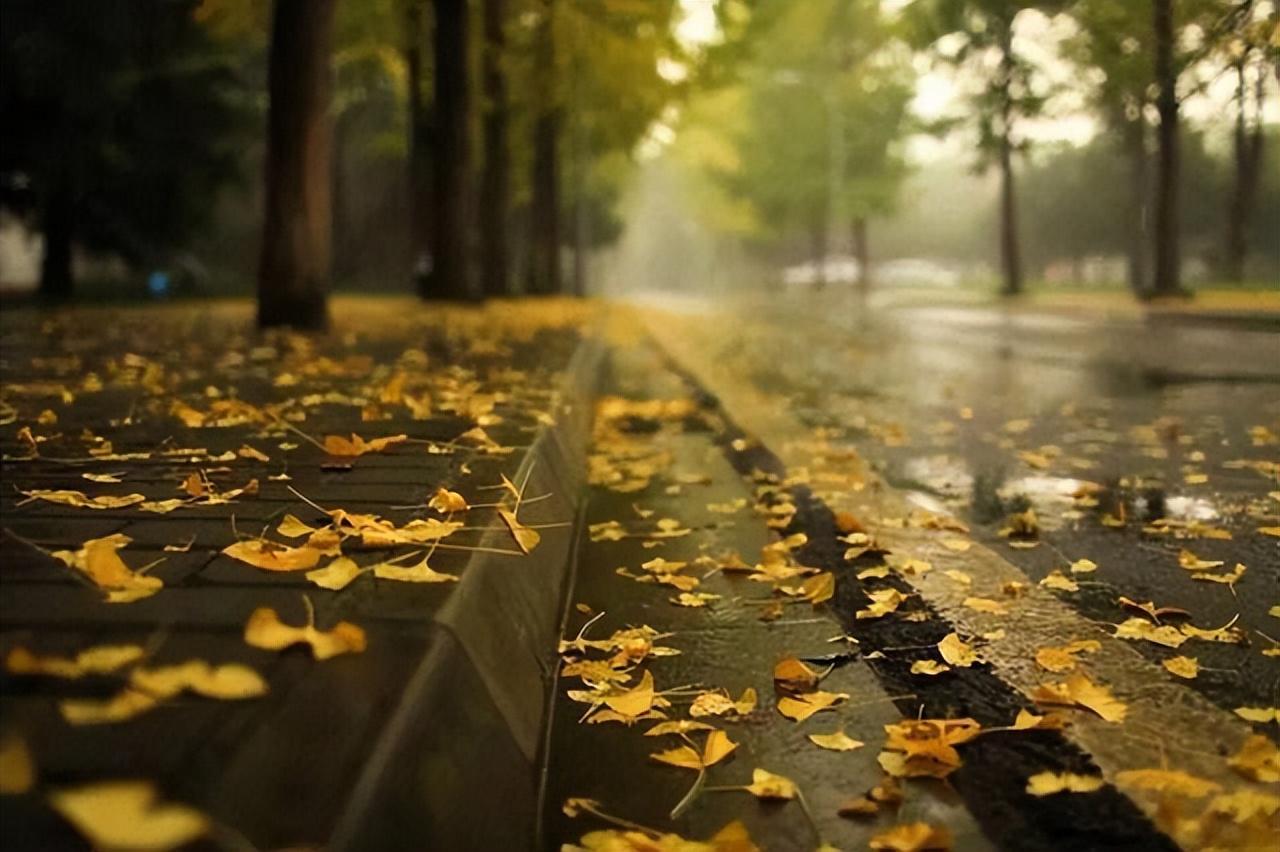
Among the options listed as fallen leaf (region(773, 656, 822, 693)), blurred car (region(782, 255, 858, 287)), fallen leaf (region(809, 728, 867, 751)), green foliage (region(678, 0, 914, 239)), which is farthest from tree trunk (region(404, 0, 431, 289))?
blurred car (region(782, 255, 858, 287))

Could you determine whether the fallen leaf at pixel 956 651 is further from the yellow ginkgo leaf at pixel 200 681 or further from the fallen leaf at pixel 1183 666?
the yellow ginkgo leaf at pixel 200 681

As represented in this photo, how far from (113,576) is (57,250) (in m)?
26.8

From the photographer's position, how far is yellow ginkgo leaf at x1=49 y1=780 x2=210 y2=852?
5.39 feet

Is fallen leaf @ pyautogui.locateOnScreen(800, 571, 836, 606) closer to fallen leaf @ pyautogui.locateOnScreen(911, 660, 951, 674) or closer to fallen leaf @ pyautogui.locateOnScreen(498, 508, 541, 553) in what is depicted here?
fallen leaf @ pyautogui.locateOnScreen(911, 660, 951, 674)

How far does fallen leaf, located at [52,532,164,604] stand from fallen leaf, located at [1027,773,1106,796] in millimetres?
1965

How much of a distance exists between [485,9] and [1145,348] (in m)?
14.1

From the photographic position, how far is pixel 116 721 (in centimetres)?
201

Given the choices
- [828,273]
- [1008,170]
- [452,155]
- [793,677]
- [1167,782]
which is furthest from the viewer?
[828,273]

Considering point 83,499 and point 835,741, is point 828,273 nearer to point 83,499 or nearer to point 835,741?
point 83,499

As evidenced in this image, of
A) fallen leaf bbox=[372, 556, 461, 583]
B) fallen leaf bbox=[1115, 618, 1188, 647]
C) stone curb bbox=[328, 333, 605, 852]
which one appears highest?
fallen leaf bbox=[372, 556, 461, 583]

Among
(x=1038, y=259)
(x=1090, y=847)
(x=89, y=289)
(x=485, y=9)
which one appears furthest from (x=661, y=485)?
(x=1038, y=259)

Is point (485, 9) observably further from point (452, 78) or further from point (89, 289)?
point (89, 289)

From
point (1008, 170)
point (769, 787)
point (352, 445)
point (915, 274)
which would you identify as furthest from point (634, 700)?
point (915, 274)

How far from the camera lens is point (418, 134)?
88.5 feet
